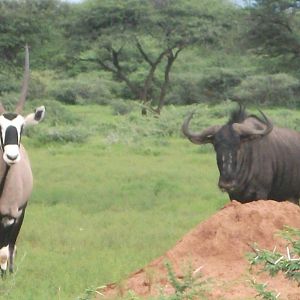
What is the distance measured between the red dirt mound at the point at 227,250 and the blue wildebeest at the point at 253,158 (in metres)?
2.49

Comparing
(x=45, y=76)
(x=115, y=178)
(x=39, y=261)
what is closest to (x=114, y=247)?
(x=39, y=261)

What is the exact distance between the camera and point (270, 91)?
3216 cm

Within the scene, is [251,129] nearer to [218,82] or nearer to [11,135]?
[11,135]

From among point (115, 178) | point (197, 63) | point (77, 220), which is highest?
point (77, 220)

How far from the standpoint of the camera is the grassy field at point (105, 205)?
761 cm

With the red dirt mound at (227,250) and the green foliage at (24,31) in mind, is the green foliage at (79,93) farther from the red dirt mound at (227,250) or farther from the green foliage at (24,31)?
the red dirt mound at (227,250)

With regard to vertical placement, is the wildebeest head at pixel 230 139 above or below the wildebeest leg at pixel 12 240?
above

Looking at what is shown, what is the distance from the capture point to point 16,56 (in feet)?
62.6

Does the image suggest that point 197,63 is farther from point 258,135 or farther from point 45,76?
point 258,135

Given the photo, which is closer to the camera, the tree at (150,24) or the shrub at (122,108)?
the tree at (150,24)

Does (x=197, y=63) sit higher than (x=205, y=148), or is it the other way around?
(x=205, y=148)

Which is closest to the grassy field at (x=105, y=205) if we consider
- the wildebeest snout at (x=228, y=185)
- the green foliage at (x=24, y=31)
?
the wildebeest snout at (x=228, y=185)

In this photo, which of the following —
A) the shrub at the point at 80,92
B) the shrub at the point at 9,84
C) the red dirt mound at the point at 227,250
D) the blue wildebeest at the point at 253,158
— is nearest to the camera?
the red dirt mound at the point at 227,250

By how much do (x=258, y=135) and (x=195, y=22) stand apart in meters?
19.0
